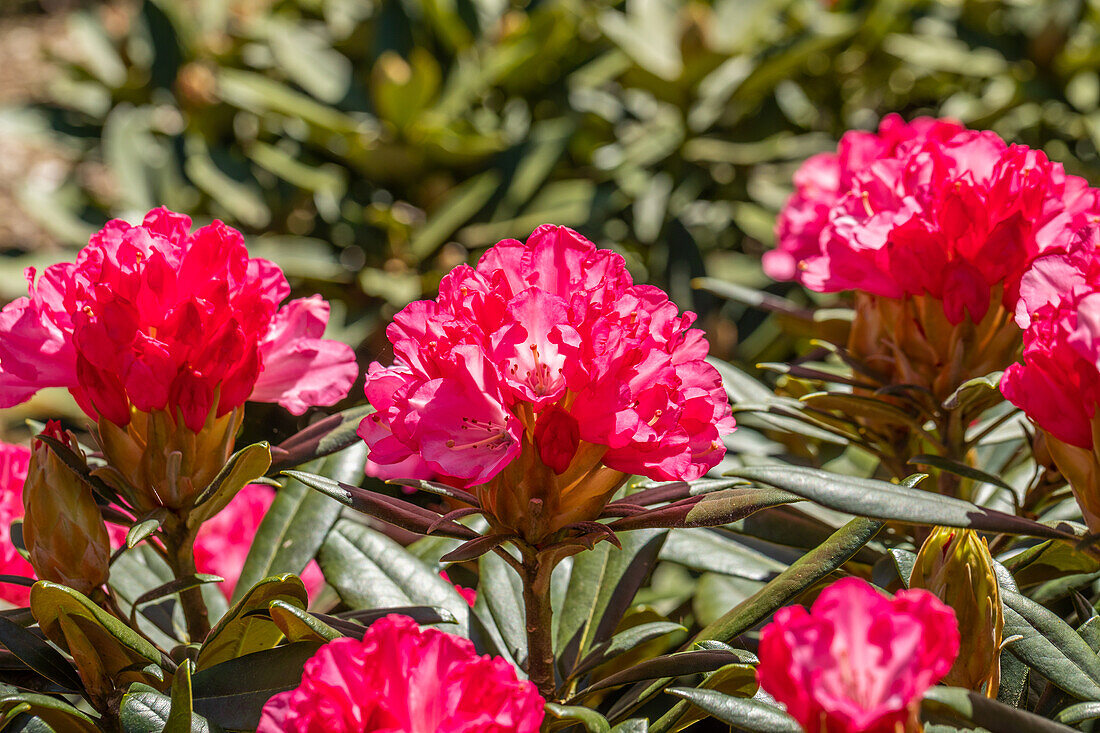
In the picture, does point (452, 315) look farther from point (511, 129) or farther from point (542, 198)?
point (511, 129)

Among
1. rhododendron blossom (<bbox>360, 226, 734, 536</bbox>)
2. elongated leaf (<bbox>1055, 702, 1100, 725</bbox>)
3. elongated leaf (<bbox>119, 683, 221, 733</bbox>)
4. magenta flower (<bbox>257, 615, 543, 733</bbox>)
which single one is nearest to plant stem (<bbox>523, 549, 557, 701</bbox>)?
rhododendron blossom (<bbox>360, 226, 734, 536</bbox>)

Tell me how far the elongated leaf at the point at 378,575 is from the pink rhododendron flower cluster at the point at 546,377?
25 cm

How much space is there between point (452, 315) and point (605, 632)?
1.26ft

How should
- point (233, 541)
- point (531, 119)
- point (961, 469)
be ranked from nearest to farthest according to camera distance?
point (961, 469) → point (233, 541) → point (531, 119)

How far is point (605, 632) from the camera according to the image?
0.96 metres

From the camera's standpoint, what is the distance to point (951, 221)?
0.92 meters

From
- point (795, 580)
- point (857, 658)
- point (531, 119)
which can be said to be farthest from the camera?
point (531, 119)

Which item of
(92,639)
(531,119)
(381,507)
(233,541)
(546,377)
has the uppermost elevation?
(531,119)

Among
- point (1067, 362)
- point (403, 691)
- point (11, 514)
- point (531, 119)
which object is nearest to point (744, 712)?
point (403, 691)

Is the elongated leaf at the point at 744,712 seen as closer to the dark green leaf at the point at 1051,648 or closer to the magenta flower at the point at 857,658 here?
the magenta flower at the point at 857,658

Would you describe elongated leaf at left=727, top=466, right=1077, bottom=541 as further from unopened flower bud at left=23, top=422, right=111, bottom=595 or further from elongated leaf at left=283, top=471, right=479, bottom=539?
unopened flower bud at left=23, top=422, right=111, bottom=595

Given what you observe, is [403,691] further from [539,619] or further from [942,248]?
[942,248]

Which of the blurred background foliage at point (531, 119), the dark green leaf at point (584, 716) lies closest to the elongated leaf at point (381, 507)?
the dark green leaf at point (584, 716)

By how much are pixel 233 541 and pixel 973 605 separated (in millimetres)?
920
